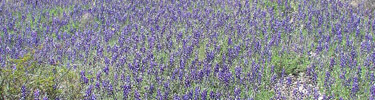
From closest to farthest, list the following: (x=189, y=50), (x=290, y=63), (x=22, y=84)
Answer: (x=22, y=84), (x=290, y=63), (x=189, y=50)

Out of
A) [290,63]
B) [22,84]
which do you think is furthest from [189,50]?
[22,84]

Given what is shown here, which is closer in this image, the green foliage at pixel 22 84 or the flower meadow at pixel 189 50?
the green foliage at pixel 22 84

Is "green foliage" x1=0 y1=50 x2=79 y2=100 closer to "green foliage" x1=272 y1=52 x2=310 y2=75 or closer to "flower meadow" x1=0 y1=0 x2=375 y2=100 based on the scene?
"flower meadow" x1=0 y1=0 x2=375 y2=100

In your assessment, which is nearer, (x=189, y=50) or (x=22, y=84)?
(x=22, y=84)

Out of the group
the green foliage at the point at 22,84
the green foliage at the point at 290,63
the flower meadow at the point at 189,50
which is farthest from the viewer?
the green foliage at the point at 290,63

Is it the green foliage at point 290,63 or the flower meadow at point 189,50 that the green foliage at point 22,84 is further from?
the green foliage at point 290,63

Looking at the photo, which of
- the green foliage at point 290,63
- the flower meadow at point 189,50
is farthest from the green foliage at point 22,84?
the green foliage at point 290,63

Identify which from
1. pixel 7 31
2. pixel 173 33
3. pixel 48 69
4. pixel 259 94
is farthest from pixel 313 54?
pixel 7 31

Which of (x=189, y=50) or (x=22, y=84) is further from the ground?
(x=189, y=50)

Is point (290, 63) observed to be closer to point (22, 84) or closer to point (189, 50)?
point (189, 50)

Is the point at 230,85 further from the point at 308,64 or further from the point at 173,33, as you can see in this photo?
the point at 173,33
